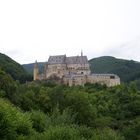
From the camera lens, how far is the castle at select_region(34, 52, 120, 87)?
12544 cm

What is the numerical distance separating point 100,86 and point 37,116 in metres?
73.8

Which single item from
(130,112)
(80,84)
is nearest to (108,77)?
(80,84)

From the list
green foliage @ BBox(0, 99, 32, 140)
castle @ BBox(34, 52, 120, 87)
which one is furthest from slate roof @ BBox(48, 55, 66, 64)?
green foliage @ BBox(0, 99, 32, 140)

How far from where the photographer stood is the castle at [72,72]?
125m

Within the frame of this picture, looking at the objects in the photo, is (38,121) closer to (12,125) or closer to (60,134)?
(12,125)

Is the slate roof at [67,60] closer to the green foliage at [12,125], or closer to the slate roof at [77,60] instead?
the slate roof at [77,60]

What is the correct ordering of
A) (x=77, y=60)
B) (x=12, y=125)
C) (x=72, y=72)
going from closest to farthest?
(x=12, y=125) → (x=72, y=72) → (x=77, y=60)

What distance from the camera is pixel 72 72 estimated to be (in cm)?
13550

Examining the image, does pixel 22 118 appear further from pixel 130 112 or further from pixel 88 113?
pixel 130 112

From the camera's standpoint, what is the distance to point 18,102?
63469 mm

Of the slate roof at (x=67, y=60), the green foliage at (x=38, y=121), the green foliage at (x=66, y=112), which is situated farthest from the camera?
the slate roof at (x=67, y=60)

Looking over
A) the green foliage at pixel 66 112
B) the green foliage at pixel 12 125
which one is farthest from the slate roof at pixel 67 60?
the green foliage at pixel 12 125

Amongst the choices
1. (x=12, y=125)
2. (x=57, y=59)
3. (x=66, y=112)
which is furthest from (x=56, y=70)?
(x=12, y=125)

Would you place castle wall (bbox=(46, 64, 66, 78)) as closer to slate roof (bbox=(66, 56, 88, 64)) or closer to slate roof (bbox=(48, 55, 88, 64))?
slate roof (bbox=(48, 55, 88, 64))
